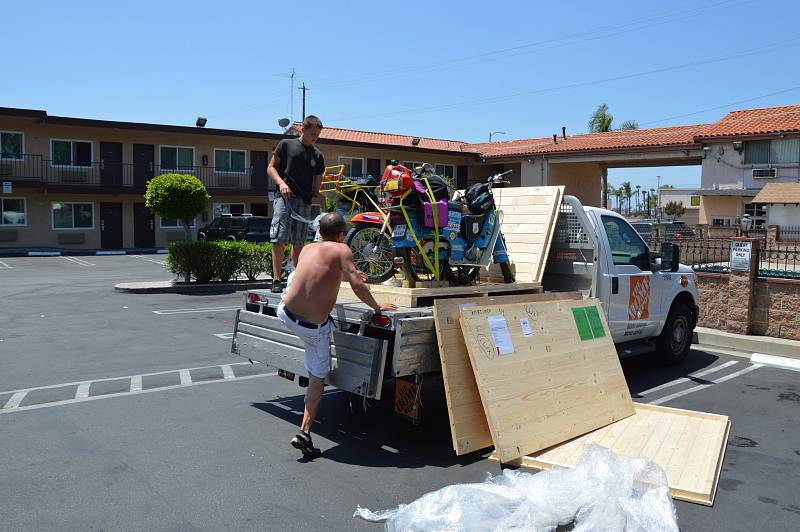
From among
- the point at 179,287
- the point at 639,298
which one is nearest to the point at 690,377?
the point at 639,298

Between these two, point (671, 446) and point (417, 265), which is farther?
point (417, 265)

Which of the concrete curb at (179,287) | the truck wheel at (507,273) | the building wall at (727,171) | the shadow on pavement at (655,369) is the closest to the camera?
the truck wheel at (507,273)

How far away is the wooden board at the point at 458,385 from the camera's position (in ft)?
16.7

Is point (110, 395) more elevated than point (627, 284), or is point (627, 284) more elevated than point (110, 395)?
point (627, 284)

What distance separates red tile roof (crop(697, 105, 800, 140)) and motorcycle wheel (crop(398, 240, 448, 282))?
28374 mm

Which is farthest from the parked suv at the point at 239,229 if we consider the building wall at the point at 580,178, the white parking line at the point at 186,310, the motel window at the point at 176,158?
the white parking line at the point at 186,310

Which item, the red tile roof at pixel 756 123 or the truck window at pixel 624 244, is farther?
the red tile roof at pixel 756 123

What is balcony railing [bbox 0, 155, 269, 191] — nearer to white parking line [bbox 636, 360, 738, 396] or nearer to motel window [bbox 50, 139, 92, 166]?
motel window [bbox 50, 139, 92, 166]

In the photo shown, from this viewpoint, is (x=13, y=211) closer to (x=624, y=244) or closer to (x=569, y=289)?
(x=569, y=289)

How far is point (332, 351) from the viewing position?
549cm

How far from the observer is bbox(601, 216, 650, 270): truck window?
26.0 feet

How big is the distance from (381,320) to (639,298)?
4.23m

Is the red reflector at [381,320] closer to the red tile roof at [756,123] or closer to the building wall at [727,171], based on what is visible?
the red tile roof at [756,123]

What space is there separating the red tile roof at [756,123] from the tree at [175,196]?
77.2ft
